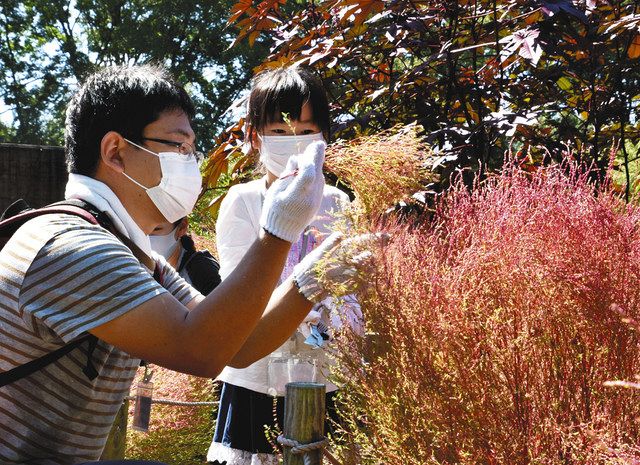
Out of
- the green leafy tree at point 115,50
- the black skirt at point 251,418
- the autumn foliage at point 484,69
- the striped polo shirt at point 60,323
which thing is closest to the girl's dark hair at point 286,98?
the autumn foliage at point 484,69

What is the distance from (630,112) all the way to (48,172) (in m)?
3.06

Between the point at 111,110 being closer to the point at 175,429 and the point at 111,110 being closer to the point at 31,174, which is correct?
the point at 175,429

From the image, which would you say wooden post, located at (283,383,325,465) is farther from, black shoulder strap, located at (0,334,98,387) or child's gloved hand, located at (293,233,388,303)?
black shoulder strap, located at (0,334,98,387)

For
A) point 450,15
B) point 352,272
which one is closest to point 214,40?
point 450,15

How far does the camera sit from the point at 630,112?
3119 millimetres

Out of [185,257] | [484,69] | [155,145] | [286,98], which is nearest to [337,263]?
[155,145]

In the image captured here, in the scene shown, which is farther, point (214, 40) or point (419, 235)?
point (214, 40)

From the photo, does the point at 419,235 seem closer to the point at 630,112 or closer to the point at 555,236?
the point at 555,236

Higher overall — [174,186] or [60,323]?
[174,186]

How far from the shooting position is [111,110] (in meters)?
1.76

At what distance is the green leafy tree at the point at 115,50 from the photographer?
21312 millimetres

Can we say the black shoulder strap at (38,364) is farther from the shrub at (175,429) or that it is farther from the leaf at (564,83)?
the leaf at (564,83)

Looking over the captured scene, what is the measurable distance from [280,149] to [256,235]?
0.29m

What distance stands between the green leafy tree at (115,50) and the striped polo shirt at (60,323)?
19021mm
